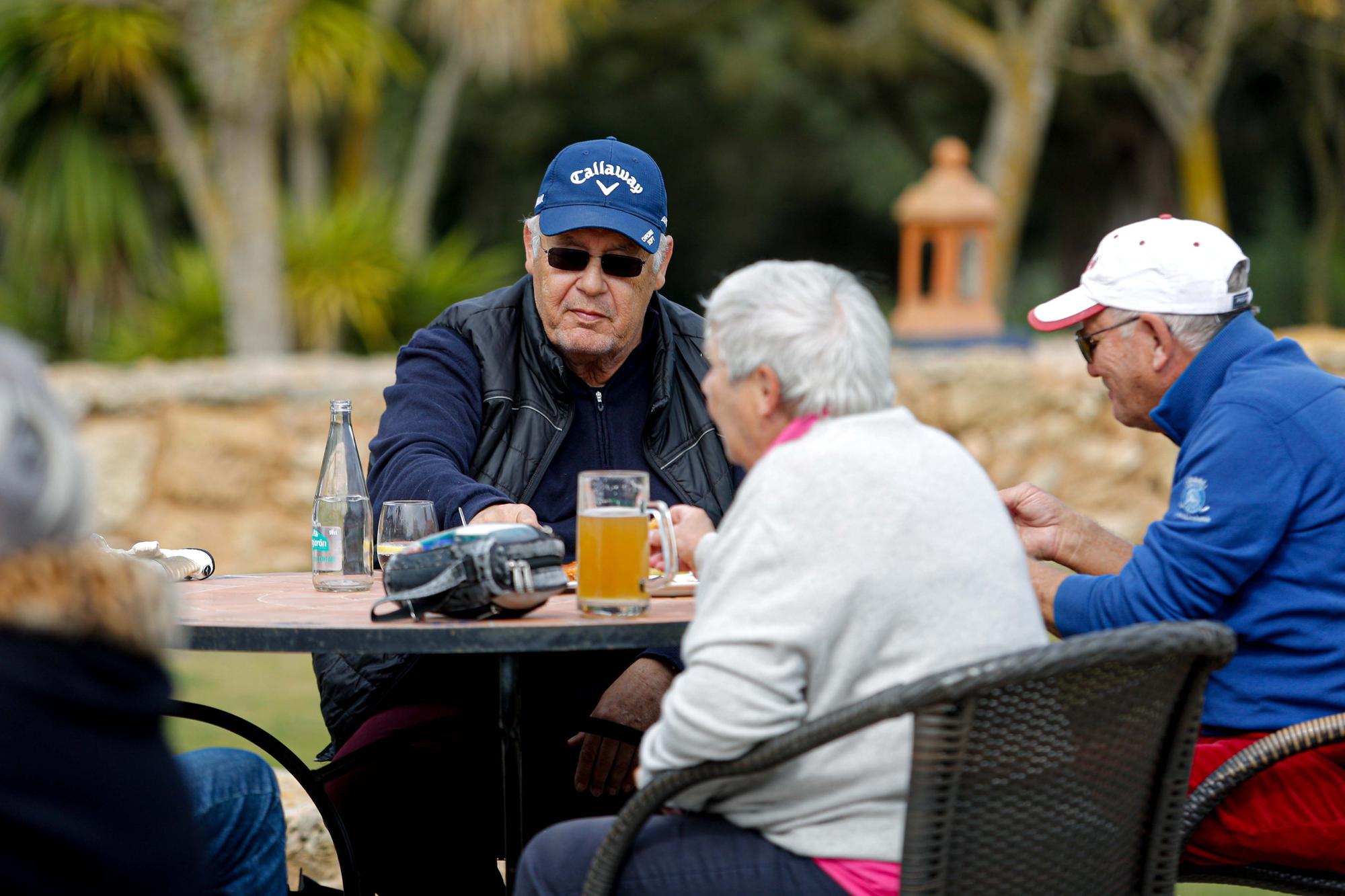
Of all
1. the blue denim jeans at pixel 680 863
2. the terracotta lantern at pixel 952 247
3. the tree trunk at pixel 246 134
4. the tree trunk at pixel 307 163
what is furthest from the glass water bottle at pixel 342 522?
the tree trunk at pixel 307 163

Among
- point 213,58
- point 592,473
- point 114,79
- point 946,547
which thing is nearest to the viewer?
point 946,547

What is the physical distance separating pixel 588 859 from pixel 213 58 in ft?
29.8

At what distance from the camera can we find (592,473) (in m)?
2.27

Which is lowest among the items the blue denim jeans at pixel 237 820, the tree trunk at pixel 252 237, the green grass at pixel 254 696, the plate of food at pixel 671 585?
the green grass at pixel 254 696

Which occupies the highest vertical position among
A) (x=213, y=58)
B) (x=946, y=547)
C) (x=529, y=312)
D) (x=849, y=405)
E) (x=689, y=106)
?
(x=689, y=106)

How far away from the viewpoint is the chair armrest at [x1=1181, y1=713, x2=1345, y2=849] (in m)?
2.31

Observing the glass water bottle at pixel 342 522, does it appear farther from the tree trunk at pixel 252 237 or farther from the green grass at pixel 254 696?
the tree trunk at pixel 252 237

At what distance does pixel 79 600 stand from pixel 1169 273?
6.21ft

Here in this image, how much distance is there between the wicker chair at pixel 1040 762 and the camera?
1.80m

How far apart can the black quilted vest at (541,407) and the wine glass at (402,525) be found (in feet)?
2.19

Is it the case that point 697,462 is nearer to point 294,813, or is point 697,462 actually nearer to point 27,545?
point 294,813

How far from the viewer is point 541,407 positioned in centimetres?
336

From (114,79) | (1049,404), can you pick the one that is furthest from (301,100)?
(1049,404)

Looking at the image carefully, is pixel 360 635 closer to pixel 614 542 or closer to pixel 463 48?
pixel 614 542
